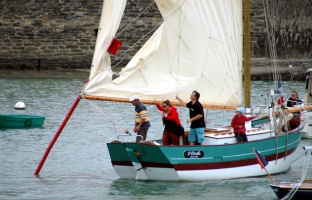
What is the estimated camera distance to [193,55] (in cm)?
2222

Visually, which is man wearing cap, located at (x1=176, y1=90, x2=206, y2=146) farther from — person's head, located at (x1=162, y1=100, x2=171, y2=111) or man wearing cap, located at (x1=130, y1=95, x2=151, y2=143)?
man wearing cap, located at (x1=130, y1=95, x2=151, y2=143)

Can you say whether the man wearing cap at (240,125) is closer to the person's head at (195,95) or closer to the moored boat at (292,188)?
the person's head at (195,95)

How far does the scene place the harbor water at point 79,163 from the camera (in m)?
20.5

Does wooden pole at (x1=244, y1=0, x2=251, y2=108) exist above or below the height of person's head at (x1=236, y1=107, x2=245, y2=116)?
above

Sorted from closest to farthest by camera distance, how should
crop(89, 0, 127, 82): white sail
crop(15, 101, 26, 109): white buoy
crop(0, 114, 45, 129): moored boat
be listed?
crop(89, 0, 127, 82): white sail < crop(0, 114, 45, 129): moored boat < crop(15, 101, 26, 109): white buoy

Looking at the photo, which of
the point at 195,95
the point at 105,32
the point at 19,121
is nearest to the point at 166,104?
the point at 195,95

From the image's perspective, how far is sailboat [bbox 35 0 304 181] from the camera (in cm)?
2081

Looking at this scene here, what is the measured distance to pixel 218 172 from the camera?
21312 millimetres

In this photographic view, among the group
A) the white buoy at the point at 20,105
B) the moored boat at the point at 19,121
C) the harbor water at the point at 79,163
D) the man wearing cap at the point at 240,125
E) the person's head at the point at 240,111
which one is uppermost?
the person's head at the point at 240,111

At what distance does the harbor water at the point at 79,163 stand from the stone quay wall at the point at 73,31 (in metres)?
8.23

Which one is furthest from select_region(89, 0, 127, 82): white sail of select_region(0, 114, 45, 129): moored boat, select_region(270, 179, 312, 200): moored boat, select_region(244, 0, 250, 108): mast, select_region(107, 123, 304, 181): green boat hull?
select_region(0, 114, 45, 129): moored boat

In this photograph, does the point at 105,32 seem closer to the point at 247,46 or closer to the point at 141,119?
the point at 141,119

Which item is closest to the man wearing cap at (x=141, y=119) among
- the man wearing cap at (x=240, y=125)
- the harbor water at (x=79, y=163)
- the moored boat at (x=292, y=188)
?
the harbor water at (x=79, y=163)

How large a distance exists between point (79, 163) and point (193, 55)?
427cm
